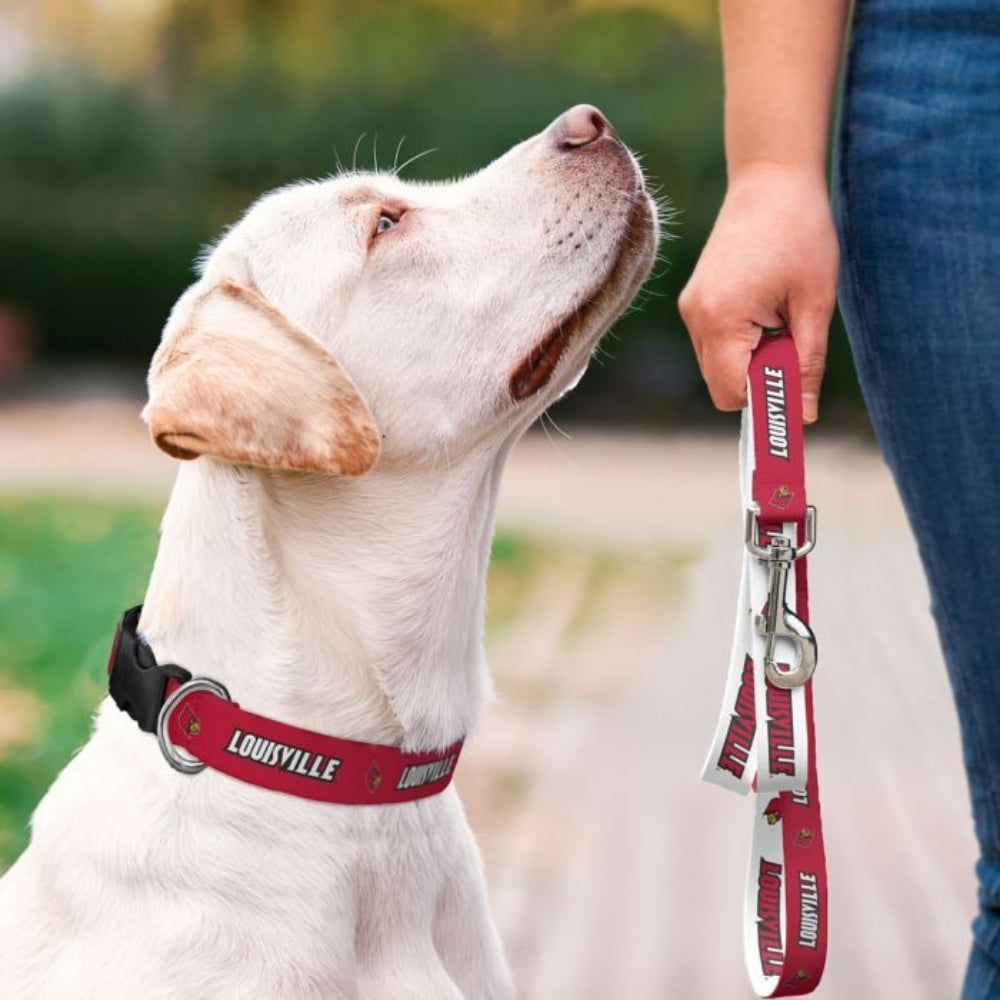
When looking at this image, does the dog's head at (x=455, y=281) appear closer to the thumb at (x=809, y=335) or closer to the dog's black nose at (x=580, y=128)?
the dog's black nose at (x=580, y=128)

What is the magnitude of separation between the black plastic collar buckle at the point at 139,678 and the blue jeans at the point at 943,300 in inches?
45.7

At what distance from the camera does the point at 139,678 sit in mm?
2775

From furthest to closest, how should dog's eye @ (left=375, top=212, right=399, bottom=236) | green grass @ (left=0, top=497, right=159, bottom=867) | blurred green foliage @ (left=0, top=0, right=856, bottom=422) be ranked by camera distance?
blurred green foliage @ (left=0, top=0, right=856, bottom=422)
green grass @ (left=0, top=497, right=159, bottom=867)
dog's eye @ (left=375, top=212, right=399, bottom=236)

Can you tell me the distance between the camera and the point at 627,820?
5.84 meters

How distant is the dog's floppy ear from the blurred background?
73 centimetres

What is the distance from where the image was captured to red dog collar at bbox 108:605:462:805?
2744mm

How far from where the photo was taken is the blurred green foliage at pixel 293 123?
55.2 feet

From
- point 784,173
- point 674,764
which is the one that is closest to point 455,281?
point 784,173

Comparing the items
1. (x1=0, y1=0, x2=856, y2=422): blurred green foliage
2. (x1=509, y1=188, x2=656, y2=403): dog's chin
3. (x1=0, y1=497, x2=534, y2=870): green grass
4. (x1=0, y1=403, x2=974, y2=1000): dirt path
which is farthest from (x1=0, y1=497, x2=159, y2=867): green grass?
(x1=0, y1=0, x2=856, y2=422): blurred green foliage

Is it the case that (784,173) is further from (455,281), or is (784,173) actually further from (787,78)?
(455,281)

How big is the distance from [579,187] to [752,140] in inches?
17.7

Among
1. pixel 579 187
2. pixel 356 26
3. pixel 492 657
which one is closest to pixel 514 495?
pixel 492 657

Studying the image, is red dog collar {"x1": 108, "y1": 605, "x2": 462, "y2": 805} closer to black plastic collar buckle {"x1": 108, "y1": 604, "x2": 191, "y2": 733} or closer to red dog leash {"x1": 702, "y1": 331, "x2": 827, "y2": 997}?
black plastic collar buckle {"x1": 108, "y1": 604, "x2": 191, "y2": 733}

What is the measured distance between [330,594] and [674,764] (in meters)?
3.81
